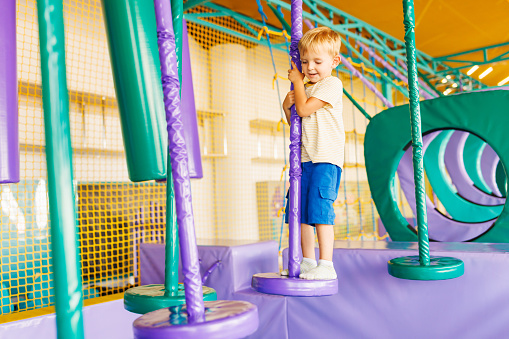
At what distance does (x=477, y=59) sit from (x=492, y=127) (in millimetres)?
6687

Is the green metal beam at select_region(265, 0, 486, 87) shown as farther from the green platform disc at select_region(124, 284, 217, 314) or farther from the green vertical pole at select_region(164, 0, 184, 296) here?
the green platform disc at select_region(124, 284, 217, 314)

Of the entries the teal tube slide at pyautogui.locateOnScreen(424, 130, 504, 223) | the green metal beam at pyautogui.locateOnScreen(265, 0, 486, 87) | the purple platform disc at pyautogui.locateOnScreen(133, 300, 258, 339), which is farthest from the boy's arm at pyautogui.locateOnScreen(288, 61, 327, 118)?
the green metal beam at pyautogui.locateOnScreen(265, 0, 486, 87)

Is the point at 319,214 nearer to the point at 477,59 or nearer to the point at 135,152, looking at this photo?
the point at 135,152

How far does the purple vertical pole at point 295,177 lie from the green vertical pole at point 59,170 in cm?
71

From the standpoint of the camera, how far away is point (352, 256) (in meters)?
2.05

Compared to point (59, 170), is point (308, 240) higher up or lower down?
lower down

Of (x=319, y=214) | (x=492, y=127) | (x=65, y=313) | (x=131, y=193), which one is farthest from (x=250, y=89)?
(x=65, y=313)

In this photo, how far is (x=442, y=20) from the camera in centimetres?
595

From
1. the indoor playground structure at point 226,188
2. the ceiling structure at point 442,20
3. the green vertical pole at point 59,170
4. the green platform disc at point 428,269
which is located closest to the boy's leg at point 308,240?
the indoor playground structure at point 226,188

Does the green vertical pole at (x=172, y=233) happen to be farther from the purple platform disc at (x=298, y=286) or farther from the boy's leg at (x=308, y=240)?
the boy's leg at (x=308, y=240)

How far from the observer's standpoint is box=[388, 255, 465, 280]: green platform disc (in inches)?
49.0

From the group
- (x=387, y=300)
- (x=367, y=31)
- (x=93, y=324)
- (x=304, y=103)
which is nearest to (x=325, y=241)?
(x=304, y=103)

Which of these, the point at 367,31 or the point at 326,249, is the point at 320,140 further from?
the point at 367,31

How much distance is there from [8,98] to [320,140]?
34.6 inches
